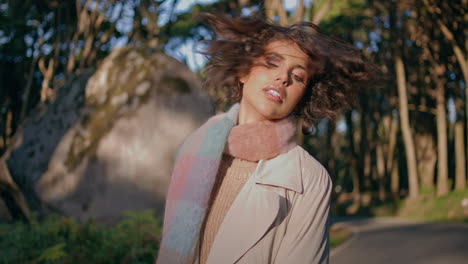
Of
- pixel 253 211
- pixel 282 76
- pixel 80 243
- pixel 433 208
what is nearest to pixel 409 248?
pixel 80 243

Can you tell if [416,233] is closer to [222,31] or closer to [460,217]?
[460,217]

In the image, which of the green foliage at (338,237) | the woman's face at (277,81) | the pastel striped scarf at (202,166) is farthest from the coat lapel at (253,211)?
the green foliage at (338,237)

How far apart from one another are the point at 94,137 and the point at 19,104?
48.8 feet

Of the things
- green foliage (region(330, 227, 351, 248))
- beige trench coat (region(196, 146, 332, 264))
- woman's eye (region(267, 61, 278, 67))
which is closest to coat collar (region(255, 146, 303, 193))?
beige trench coat (region(196, 146, 332, 264))

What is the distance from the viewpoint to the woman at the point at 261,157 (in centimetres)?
206

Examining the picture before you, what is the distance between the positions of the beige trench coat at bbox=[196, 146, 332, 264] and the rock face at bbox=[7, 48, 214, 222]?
6257 mm

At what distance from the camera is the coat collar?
82.9 inches

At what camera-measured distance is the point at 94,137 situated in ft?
29.1

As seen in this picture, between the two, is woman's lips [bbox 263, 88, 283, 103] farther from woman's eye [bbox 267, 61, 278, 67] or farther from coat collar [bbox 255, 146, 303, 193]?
coat collar [bbox 255, 146, 303, 193]

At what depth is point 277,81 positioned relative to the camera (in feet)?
7.70

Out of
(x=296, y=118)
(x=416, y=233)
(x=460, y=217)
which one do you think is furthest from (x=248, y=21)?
(x=460, y=217)

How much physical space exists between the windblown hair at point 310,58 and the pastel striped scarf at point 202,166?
243 millimetres

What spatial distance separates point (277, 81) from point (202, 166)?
0.52 metres

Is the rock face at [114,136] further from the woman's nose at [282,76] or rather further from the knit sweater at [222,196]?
the woman's nose at [282,76]
